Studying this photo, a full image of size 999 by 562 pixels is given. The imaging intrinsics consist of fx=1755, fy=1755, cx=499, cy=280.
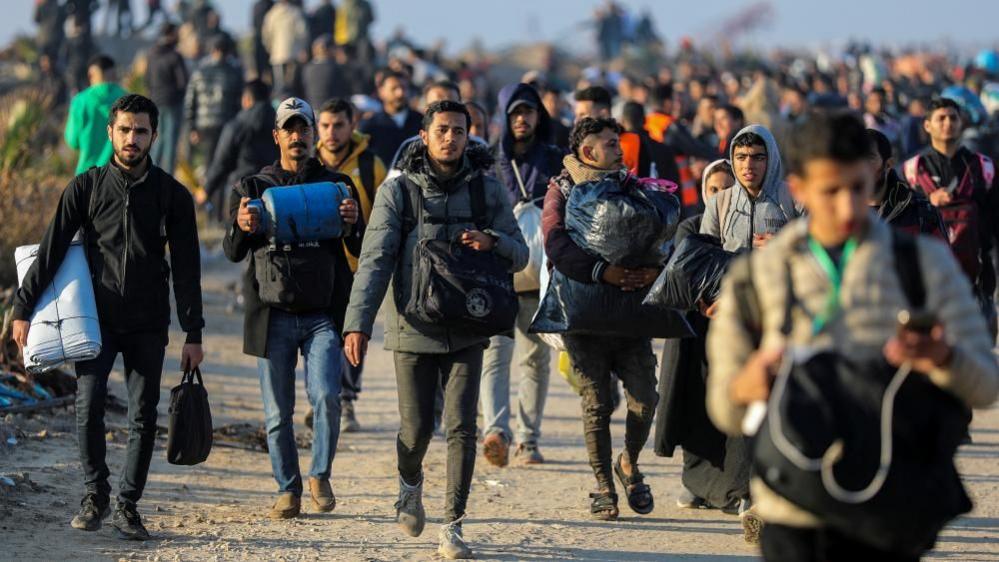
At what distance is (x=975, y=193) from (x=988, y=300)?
2.13 feet

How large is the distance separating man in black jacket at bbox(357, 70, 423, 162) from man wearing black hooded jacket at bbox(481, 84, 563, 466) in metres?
2.30

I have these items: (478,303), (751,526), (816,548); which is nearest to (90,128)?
(478,303)

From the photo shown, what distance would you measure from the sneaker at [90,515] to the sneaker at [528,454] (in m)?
2.95

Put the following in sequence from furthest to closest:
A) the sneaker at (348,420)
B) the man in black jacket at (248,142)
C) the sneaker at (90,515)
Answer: the man in black jacket at (248,142) < the sneaker at (348,420) < the sneaker at (90,515)

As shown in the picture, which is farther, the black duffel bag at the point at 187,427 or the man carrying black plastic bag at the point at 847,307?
the black duffel bag at the point at 187,427

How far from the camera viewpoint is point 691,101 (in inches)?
1139

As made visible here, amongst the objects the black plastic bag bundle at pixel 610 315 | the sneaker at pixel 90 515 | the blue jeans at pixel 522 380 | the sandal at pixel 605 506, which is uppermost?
the black plastic bag bundle at pixel 610 315

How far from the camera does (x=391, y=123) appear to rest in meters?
13.1

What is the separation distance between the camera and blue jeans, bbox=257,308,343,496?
337 inches

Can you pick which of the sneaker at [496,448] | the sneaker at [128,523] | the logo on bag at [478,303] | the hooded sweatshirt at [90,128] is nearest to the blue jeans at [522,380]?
the sneaker at [496,448]

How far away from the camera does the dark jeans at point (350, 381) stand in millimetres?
11031

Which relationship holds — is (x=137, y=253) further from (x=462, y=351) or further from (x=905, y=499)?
(x=905, y=499)

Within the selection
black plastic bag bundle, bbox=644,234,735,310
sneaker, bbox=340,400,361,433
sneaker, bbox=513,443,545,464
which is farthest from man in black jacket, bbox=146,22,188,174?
black plastic bag bundle, bbox=644,234,735,310

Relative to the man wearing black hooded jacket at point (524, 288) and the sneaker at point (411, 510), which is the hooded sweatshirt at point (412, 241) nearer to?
the sneaker at point (411, 510)
